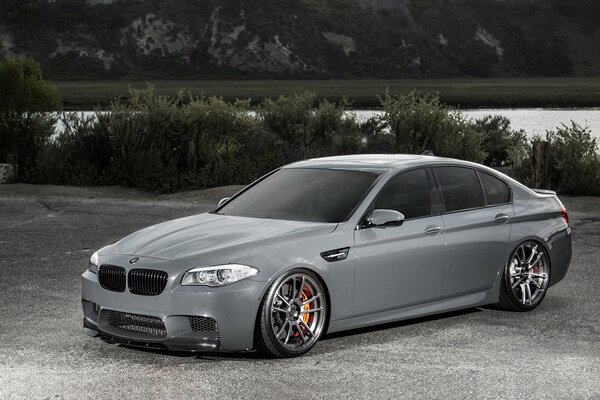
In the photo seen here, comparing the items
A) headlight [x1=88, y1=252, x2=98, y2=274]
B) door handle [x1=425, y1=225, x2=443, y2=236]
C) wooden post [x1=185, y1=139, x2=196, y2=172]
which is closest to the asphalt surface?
headlight [x1=88, y1=252, x2=98, y2=274]

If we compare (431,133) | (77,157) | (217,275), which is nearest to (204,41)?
(77,157)

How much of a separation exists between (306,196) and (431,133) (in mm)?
16685

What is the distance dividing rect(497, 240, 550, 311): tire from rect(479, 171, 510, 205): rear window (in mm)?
444

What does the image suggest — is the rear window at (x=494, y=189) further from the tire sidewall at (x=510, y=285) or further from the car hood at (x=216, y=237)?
the car hood at (x=216, y=237)

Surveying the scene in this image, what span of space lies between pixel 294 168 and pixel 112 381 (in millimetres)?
3098

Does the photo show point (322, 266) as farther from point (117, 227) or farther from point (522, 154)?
point (522, 154)

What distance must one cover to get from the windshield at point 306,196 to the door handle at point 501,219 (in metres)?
A: 1.32

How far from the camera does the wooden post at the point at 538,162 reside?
77.7ft

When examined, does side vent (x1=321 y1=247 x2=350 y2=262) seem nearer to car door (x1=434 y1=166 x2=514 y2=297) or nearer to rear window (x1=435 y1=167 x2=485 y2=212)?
car door (x1=434 y1=166 x2=514 y2=297)

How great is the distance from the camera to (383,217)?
9227 millimetres

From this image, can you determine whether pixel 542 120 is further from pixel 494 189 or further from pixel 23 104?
pixel 494 189

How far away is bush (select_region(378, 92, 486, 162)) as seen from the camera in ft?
84.8

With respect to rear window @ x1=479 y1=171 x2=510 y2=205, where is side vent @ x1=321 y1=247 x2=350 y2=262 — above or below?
below

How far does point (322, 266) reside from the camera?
8859 mm
